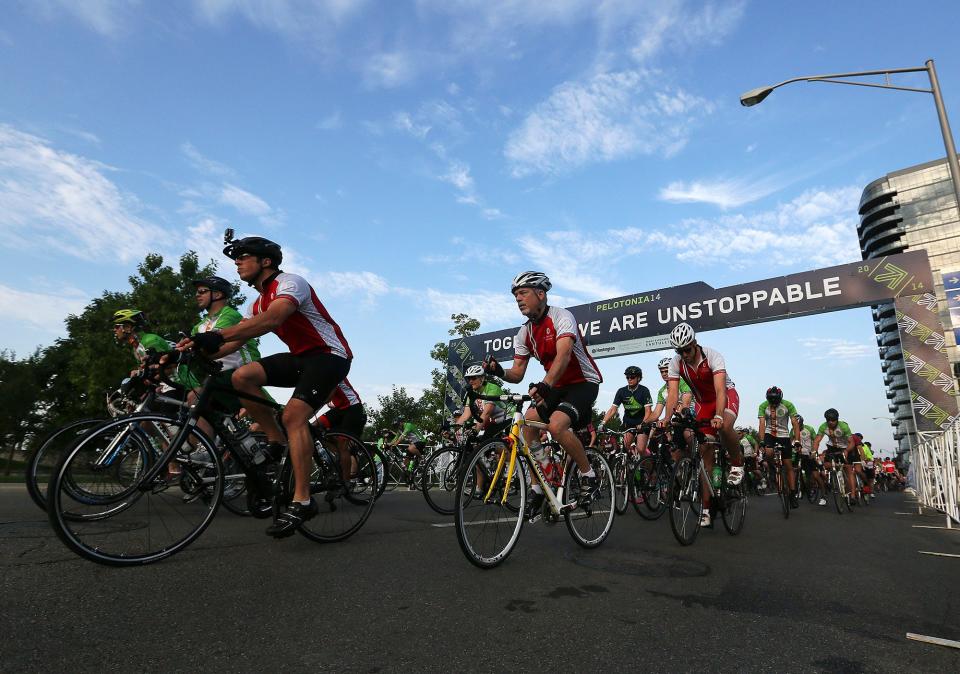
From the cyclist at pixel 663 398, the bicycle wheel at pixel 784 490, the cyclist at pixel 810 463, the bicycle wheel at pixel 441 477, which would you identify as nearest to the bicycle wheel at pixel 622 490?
the cyclist at pixel 663 398

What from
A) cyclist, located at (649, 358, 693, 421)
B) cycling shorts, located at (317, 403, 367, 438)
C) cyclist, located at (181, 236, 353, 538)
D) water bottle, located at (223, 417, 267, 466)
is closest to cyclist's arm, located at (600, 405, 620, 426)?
cyclist, located at (649, 358, 693, 421)

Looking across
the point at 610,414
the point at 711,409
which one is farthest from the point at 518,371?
the point at 610,414

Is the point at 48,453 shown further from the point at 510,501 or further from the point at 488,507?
the point at 510,501

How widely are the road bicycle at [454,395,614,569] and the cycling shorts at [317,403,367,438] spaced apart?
1914mm

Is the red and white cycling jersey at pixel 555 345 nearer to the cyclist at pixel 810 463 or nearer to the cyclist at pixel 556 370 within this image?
the cyclist at pixel 556 370

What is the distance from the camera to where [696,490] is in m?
5.49

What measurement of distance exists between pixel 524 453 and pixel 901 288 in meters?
18.8

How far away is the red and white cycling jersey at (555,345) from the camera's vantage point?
15.9 ft

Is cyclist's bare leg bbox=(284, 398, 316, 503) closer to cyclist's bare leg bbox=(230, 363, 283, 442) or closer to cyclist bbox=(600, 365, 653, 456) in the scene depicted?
cyclist's bare leg bbox=(230, 363, 283, 442)

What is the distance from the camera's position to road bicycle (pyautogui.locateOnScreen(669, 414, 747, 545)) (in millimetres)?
5066

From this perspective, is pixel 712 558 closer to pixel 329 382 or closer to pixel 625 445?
pixel 329 382

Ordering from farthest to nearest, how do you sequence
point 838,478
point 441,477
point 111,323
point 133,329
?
point 111,323 < point 838,478 < point 441,477 < point 133,329

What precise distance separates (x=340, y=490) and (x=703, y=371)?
4159 millimetres

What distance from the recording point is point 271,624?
2.27 meters
